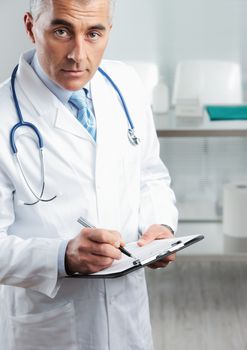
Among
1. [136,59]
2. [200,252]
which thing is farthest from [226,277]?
[136,59]

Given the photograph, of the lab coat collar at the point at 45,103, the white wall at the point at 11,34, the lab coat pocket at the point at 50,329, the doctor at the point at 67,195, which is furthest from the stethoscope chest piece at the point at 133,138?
the white wall at the point at 11,34

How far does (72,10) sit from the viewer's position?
123 cm

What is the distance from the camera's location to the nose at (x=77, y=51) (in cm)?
124

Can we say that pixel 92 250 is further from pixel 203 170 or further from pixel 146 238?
pixel 203 170

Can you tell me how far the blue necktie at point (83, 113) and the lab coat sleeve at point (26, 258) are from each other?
197 mm

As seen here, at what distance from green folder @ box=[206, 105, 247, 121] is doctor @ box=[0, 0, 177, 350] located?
1199mm

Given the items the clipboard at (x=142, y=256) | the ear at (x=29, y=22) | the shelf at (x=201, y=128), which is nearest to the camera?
the clipboard at (x=142, y=256)

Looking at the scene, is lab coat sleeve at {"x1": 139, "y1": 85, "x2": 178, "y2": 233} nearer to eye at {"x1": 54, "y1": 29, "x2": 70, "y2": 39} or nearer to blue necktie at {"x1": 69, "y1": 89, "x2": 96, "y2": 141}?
blue necktie at {"x1": 69, "y1": 89, "x2": 96, "y2": 141}

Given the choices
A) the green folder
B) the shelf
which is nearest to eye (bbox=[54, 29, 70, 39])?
the shelf

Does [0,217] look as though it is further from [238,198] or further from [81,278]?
[238,198]

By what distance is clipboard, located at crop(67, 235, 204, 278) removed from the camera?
1.19 meters

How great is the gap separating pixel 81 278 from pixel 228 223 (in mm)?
1479

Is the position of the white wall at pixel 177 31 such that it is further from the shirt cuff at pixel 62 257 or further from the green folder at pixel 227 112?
the shirt cuff at pixel 62 257

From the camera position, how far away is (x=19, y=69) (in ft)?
4.41
